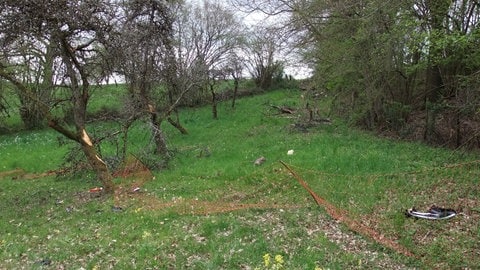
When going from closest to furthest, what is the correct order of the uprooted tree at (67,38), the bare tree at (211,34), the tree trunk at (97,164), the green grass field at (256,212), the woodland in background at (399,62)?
the green grass field at (256,212)
the uprooted tree at (67,38)
the tree trunk at (97,164)
the woodland in background at (399,62)
the bare tree at (211,34)

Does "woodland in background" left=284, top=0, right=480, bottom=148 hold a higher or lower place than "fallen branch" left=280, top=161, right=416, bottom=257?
higher

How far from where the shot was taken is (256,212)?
28.7ft

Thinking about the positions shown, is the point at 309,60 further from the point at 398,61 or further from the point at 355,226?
the point at 355,226

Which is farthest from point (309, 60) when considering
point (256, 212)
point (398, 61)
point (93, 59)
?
point (256, 212)

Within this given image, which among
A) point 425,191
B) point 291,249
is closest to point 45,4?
point 291,249

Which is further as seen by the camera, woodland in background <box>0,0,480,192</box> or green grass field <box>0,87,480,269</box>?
woodland in background <box>0,0,480,192</box>

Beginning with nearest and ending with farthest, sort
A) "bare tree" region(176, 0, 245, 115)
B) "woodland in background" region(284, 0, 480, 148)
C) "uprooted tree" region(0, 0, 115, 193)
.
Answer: "uprooted tree" region(0, 0, 115, 193) < "woodland in background" region(284, 0, 480, 148) < "bare tree" region(176, 0, 245, 115)

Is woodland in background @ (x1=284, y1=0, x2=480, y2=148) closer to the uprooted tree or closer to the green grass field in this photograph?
the green grass field

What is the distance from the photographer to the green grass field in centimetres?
670

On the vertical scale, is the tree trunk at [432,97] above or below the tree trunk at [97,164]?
above

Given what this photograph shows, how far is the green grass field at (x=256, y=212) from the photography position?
22.0ft

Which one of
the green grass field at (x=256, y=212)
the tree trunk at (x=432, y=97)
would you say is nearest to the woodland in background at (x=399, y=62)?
the tree trunk at (x=432, y=97)

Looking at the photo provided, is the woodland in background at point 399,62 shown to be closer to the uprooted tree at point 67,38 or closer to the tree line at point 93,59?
the tree line at point 93,59

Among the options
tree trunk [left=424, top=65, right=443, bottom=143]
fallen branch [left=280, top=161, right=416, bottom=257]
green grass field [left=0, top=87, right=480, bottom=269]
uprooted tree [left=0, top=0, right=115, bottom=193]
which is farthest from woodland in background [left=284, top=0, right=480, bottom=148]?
uprooted tree [left=0, top=0, right=115, bottom=193]
